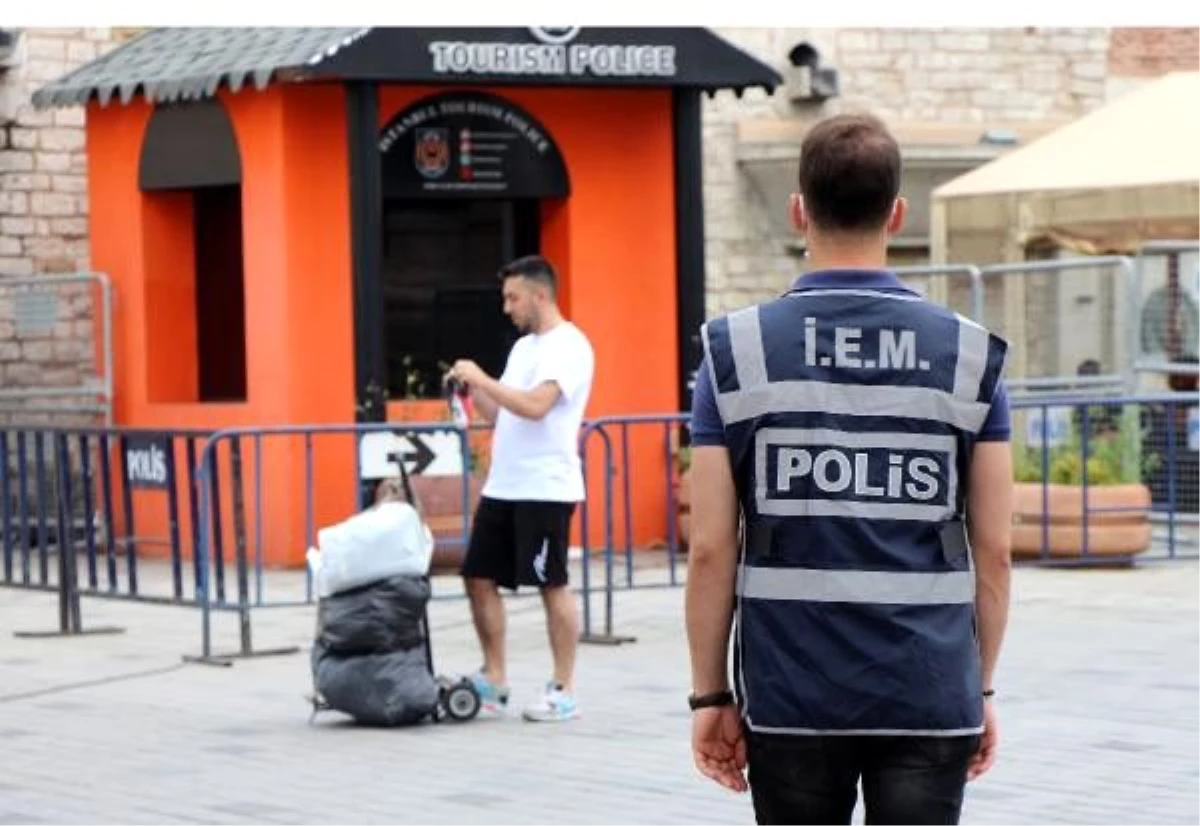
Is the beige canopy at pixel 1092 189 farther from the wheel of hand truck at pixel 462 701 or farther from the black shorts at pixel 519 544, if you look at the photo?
the wheel of hand truck at pixel 462 701

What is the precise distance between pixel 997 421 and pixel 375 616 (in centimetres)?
588

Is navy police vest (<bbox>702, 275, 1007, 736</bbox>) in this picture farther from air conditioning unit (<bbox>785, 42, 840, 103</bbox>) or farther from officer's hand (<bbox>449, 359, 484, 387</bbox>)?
air conditioning unit (<bbox>785, 42, 840, 103</bbox>)

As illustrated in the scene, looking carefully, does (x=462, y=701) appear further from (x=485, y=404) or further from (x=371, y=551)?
(x=485, y=404)

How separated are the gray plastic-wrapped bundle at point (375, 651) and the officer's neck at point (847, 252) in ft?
19.3

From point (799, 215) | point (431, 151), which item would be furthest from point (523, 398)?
point (431, 151)

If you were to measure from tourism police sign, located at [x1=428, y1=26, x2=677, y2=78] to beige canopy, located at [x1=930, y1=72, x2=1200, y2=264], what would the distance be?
3.85 metres

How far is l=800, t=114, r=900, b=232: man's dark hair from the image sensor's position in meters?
4.42

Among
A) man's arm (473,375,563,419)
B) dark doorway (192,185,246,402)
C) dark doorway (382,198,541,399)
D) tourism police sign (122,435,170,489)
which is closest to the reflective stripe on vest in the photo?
man's arm (473,375,563,419)

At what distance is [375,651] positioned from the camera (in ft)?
33.8

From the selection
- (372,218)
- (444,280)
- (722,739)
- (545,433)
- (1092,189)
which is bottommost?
(722,739)

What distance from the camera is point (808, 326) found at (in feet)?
14.6

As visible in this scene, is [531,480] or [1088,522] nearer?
[531,480]

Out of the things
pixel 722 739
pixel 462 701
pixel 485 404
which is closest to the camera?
pixel 722 739

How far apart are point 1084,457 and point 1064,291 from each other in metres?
4.14
